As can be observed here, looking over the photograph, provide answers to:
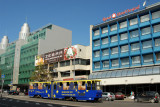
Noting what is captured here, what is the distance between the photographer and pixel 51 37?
8069 cm

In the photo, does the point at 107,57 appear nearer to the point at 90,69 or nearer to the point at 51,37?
the point at 90,69

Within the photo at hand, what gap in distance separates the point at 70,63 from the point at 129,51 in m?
19.1

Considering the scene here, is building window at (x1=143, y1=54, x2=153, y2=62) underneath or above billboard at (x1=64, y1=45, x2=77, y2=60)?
underneath

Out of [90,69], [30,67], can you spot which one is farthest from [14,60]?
[90,69]

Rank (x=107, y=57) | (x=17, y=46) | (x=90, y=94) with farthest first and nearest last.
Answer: (x=17, y=46) → (x=107, y=57) → (x=90, y=94)

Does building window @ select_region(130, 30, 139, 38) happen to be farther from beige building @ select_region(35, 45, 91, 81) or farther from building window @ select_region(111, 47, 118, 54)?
beige building @ select_region(35, 45, 91, 81)

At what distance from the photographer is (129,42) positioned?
4494 centimetres

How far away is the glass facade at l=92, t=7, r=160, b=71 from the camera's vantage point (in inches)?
1620

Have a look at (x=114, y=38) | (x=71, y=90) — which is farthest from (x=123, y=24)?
(x=71, y=90)

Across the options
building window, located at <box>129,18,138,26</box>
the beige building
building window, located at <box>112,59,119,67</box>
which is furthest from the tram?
building window, located at <box>129,18,138,26</box>

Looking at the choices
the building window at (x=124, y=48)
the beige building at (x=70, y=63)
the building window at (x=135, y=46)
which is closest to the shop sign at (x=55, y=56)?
the beige building at (x=70, y=63)

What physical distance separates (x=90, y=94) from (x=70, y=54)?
30680 mm

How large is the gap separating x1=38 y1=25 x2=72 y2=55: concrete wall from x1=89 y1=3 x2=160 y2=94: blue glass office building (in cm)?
3126

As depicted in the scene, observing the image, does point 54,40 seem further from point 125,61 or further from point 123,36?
point 125,61
